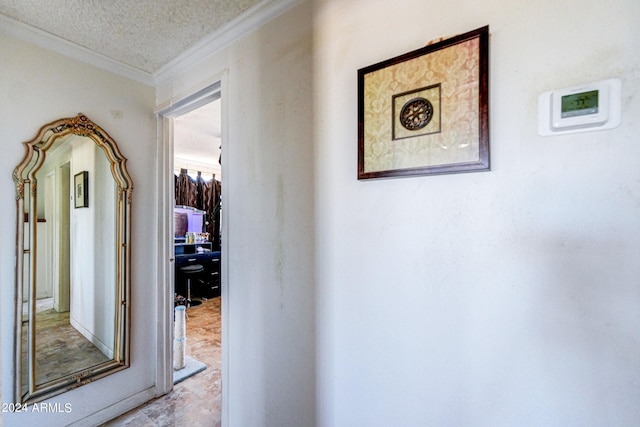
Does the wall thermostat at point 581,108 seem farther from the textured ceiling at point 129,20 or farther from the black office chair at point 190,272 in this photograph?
the black office chair at point 190,272

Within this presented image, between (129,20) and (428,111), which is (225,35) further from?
(428,111)

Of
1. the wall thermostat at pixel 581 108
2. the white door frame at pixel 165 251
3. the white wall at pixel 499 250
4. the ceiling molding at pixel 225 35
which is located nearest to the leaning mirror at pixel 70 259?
the white door frame at pixel 165 251

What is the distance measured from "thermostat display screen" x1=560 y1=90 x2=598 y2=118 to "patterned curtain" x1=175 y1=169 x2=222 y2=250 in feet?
17.4

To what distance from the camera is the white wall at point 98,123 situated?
1.37m

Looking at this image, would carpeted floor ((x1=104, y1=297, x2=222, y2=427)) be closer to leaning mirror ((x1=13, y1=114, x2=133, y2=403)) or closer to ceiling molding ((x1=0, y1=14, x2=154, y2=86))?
leaning mirror ((x1=13, y1=114, x2=133, y2=403))

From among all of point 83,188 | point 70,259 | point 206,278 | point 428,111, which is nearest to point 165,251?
point 70,259

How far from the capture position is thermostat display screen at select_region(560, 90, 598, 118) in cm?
63

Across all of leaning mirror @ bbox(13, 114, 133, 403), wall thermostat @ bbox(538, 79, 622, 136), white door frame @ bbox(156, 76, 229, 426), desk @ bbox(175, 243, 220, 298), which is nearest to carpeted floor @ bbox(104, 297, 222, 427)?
white door frame @ bbox(156, 76, 229, 426)

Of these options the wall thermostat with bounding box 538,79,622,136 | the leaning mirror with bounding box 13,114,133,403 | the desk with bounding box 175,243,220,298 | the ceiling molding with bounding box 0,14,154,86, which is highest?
the ceiling molding with bounding box 0,14,154,86

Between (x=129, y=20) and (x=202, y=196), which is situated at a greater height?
(x=129, y=20)

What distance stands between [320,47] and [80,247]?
1.84 metres

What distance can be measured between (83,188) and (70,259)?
44 centimetres

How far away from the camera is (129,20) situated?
4.36 feet

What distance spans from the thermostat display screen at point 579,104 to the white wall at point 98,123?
2198 millimetres
